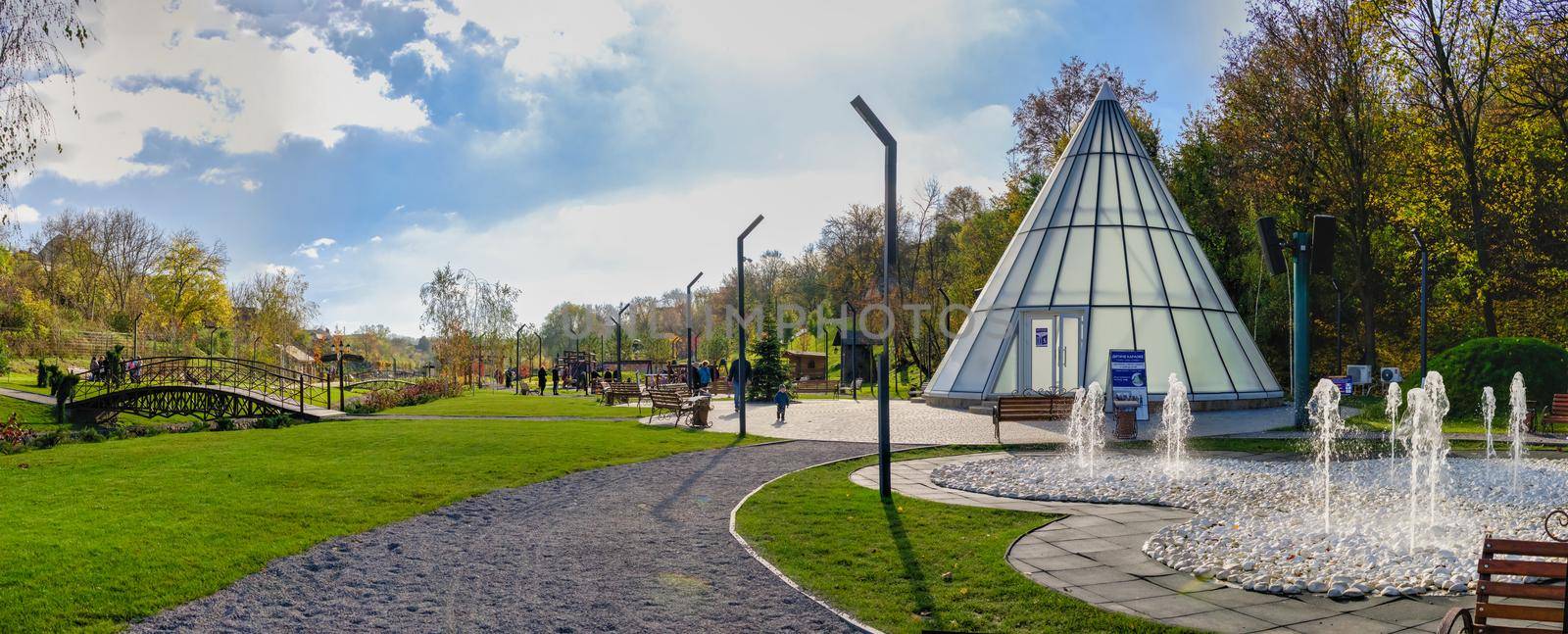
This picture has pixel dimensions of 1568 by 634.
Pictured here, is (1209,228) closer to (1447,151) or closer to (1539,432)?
(1447,151)

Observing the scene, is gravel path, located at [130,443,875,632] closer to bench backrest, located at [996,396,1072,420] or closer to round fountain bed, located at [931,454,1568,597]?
round fountain bed, located at [931,454,1568,597]

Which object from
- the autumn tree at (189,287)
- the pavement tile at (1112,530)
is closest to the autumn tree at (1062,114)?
the pavement tile at (1112,530)

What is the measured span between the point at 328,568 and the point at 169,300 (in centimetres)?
7204

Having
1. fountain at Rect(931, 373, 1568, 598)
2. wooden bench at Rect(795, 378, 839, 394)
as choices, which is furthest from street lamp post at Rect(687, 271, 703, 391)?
fountain at Rect(931, 373, 1568, 598)

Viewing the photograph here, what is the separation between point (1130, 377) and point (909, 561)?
1523 cm

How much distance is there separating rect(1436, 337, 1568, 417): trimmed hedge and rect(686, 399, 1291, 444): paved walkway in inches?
140

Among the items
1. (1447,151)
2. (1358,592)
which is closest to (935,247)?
(1447,151)

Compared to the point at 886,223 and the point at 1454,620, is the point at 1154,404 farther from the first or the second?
the point at 1454,620

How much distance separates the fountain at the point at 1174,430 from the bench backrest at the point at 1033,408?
6.45ft

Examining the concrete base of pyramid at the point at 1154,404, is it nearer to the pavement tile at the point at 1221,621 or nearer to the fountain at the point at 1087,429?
the fountain at the point at 1087,429

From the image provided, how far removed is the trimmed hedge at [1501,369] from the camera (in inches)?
763

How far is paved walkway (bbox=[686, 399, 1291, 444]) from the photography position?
18.6 m

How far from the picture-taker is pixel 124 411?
32.5 m

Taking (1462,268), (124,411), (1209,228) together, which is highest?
(1209,228)
